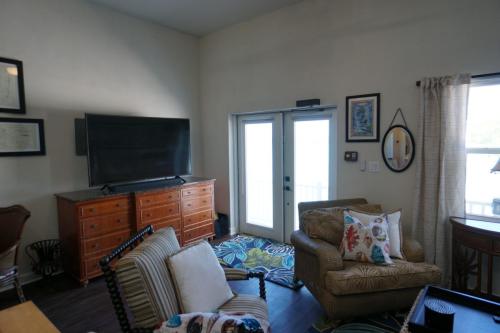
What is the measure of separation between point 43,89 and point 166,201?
188 cm

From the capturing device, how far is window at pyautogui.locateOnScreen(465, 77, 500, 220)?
8.80ft

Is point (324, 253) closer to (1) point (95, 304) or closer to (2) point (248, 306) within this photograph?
(2) point (248, 306)

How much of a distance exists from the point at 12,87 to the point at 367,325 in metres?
4.09

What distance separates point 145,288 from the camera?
149 centimetres

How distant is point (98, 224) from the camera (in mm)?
3172

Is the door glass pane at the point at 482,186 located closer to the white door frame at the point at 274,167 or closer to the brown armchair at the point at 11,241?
the white door frame at the point at 274,167

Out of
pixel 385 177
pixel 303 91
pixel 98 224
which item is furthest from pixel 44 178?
pixel 385 177

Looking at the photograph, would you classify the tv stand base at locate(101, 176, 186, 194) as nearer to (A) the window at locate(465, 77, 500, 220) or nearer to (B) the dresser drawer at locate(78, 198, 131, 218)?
(B) the dresser drawer at locate(78, 198, 131, 218)

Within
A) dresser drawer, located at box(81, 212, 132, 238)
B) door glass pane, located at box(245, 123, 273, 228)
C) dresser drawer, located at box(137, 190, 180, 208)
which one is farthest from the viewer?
door glass pane, located at box(245, 123, 273, 228)

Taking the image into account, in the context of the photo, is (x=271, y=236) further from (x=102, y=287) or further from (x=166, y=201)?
(x=102, y=287)

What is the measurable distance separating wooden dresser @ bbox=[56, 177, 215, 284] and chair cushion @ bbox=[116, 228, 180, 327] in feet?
6.07

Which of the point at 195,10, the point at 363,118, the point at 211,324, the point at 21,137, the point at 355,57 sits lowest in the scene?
the point at 211,324

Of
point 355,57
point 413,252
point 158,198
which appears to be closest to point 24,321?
point 158,198

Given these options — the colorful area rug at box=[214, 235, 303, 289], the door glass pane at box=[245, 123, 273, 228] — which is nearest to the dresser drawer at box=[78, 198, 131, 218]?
the colorful area rug at box=[214, 235, 303, 289]
